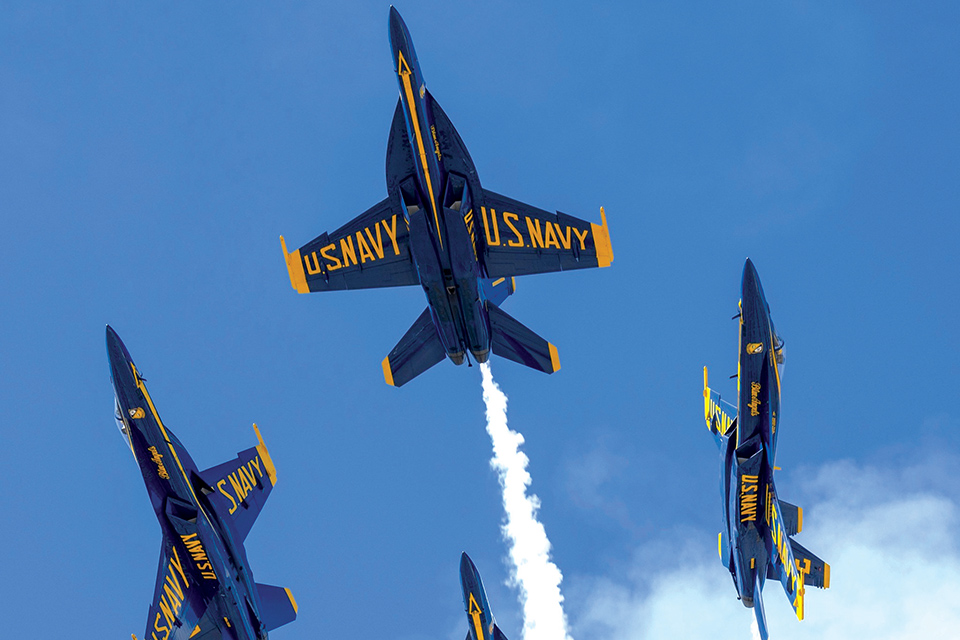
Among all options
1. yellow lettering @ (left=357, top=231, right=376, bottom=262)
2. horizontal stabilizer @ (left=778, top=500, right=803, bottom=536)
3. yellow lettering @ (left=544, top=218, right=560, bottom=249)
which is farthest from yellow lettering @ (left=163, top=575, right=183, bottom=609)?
horizontal stabilizer @ (left=778, top=500, right=803, bottom=536)

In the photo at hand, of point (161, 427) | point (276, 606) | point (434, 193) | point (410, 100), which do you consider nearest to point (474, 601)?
point (276, 606)

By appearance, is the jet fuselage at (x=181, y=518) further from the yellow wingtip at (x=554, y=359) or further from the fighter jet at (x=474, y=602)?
the yellow wingtip at (x=554, y=359)

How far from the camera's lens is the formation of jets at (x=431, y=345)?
149ft

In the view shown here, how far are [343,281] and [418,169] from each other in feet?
20.5

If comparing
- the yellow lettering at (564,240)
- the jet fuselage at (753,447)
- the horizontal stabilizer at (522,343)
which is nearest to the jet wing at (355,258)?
the horizontal stabilizer at (522,343)

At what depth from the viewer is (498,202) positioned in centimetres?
4747

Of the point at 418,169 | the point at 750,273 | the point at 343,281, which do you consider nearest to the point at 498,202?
the point at 418,169

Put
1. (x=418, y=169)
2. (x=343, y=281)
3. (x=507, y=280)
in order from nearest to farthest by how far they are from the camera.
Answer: (x=418, y=169), (x=343, y=281), (x=507, y=280)

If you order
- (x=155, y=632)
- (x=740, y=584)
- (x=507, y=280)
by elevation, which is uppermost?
(x=507, y=280)

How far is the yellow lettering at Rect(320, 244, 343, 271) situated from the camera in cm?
4862

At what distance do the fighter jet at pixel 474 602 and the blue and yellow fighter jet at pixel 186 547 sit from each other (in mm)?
7883

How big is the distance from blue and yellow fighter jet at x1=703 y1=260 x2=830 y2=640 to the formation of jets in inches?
2.4

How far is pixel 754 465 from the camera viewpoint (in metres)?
50.9

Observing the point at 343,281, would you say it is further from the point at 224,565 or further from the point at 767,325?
the point at 767,325
